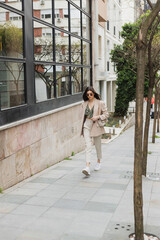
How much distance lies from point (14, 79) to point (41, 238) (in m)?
4.13

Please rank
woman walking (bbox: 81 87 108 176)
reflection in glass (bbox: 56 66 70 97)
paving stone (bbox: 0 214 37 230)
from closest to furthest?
paving stone (bbox: 0 214 37 230), woman walking (bbox: 81 87 108 176), reflection in glass (bbox: 56 66 70 97)

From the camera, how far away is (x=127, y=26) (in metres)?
29.8

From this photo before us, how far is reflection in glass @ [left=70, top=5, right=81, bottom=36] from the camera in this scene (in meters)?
12.1

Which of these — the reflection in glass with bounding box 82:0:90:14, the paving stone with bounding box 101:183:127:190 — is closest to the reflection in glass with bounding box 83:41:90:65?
the reflection in glass with bounding box 82:0:90:14

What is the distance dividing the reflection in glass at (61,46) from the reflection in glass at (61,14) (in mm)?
283

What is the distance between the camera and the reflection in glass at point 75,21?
39.7 ft

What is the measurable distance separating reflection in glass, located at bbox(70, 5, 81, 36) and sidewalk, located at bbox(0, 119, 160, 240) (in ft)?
20.0

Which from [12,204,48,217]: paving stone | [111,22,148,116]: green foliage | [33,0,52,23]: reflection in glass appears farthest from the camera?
[111,22,148,116]: green foliage

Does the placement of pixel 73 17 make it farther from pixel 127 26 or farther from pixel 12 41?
pixel 127 26

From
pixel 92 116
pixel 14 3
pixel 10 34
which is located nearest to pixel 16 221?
pixel 92 116

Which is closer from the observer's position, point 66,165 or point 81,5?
point 66,165

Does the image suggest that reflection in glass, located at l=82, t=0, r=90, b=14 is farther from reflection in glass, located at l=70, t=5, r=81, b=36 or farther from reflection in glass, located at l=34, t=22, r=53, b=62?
reflection in glass, located at l=34, t=22, r=53, b=62

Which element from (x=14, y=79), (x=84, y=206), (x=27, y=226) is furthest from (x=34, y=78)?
(x=27, y=226)

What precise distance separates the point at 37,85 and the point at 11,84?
1.34 metres
